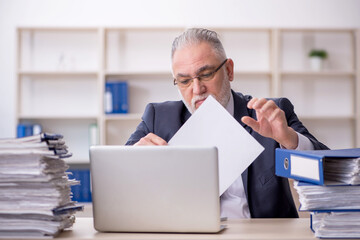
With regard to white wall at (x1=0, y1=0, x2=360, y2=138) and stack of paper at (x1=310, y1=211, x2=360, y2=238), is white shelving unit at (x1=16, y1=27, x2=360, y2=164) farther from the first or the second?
stack of paper at (x1=310, y1=211, x2=360, y2=238)

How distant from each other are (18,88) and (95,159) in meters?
3.70

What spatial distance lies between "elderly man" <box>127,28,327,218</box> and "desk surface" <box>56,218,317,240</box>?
446mm

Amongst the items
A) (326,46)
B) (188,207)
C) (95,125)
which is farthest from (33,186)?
(326,46)

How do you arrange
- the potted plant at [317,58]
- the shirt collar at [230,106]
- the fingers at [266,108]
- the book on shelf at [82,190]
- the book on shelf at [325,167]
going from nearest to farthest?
the book on shelf at [325,167]
the fingers at [266,108]
the shirt collar at [230,106]
the book on shelf at [82,190]
the potted plant at [317,58]

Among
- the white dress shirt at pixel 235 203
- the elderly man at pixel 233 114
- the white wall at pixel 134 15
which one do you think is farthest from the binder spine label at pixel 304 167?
the white wall at pixel 134 15

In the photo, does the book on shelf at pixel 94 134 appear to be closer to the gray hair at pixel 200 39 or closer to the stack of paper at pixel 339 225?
the gray hair at pixel 200 39

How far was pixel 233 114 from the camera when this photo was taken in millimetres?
2152

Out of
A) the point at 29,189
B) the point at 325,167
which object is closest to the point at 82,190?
the point at 29,189

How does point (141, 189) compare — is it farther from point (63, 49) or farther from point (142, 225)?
point (63, 49)

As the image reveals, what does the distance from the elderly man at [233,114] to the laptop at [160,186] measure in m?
0.60

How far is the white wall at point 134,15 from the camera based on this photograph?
4926 mm

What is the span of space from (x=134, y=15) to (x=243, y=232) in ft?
12.9

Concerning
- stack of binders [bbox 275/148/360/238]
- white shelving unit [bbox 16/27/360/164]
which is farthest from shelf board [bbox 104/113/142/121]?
stack of binders [bbox 275/148/360/238]

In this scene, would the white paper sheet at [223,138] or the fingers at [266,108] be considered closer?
the white paper sheet at [223,138]
